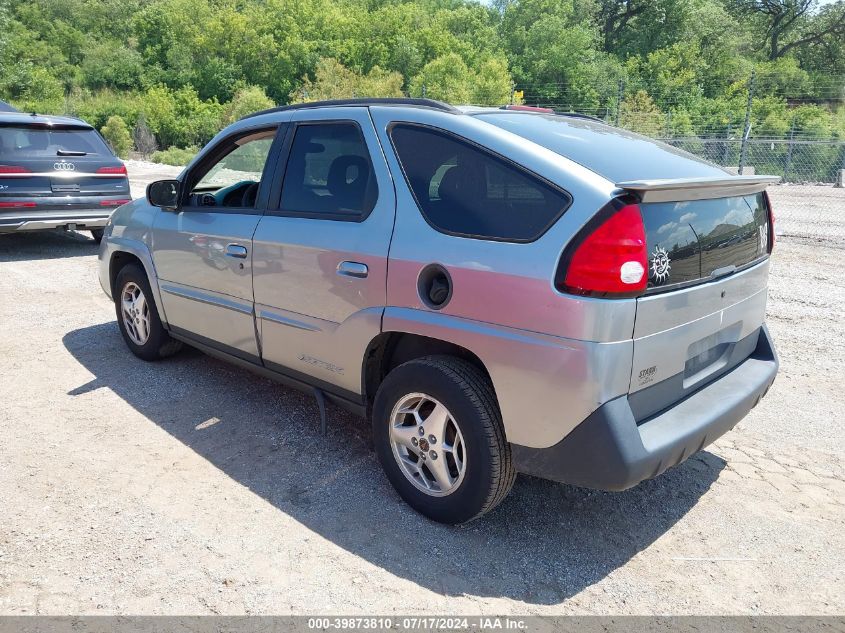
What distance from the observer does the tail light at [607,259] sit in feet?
7.86

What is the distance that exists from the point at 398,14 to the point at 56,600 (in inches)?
3084

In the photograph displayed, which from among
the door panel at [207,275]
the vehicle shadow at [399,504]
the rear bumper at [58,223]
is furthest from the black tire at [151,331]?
the rear bumper at [58,223]

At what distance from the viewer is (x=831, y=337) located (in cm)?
562

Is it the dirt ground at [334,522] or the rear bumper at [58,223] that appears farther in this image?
the rear bumper at [58,223]

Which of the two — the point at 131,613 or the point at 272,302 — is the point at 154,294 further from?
the point at 131,613

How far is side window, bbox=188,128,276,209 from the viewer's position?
4.02 m

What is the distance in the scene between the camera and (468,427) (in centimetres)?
272

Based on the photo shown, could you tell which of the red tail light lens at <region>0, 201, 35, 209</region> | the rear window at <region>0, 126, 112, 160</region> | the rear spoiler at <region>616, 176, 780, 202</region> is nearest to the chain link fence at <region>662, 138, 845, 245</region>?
the rear spoiler at <region>616, 176, 780, 202</region>

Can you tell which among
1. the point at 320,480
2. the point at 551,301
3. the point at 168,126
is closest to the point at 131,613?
the point at 320,480

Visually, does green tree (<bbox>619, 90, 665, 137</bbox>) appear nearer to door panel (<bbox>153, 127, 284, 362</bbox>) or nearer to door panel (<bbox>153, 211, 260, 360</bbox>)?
door panel (<bbox>153, 127, 284, 362</bbox>)

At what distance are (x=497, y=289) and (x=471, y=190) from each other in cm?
49

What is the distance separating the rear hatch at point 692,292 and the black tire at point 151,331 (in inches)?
141

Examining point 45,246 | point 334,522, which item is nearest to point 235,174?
point 334,522

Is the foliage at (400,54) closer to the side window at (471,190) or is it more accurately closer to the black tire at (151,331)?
the black tire at (151,331)
